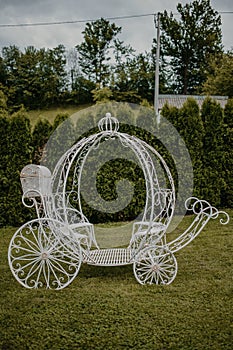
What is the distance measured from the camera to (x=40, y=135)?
6.65m

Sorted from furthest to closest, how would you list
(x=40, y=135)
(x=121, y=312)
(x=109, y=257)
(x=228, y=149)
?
(x=228, y=149)
(x=40, y=135)
(x=109, y=257)
(x=121, y=312)

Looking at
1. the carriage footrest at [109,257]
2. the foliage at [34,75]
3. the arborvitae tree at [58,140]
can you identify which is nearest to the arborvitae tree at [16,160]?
the arborvitae tree at [58,140]

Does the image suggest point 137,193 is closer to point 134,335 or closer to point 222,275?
point 222,275

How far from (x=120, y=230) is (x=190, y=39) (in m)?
26.6

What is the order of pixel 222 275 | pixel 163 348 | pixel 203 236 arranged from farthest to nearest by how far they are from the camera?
pixel 203 236 < pixel 222 275 < pixel 163 348

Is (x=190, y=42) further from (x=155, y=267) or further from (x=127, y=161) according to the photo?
(x=155, y=267)

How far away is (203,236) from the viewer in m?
5.68

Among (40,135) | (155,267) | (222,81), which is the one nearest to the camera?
(155,267)

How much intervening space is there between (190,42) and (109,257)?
1118 inches

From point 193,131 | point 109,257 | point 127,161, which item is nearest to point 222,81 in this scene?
point 193,131

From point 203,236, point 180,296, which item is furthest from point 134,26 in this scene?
point 180,296

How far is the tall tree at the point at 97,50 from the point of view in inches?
1017

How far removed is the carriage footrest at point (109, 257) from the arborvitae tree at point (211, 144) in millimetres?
3177

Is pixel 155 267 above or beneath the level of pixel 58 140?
beneath
